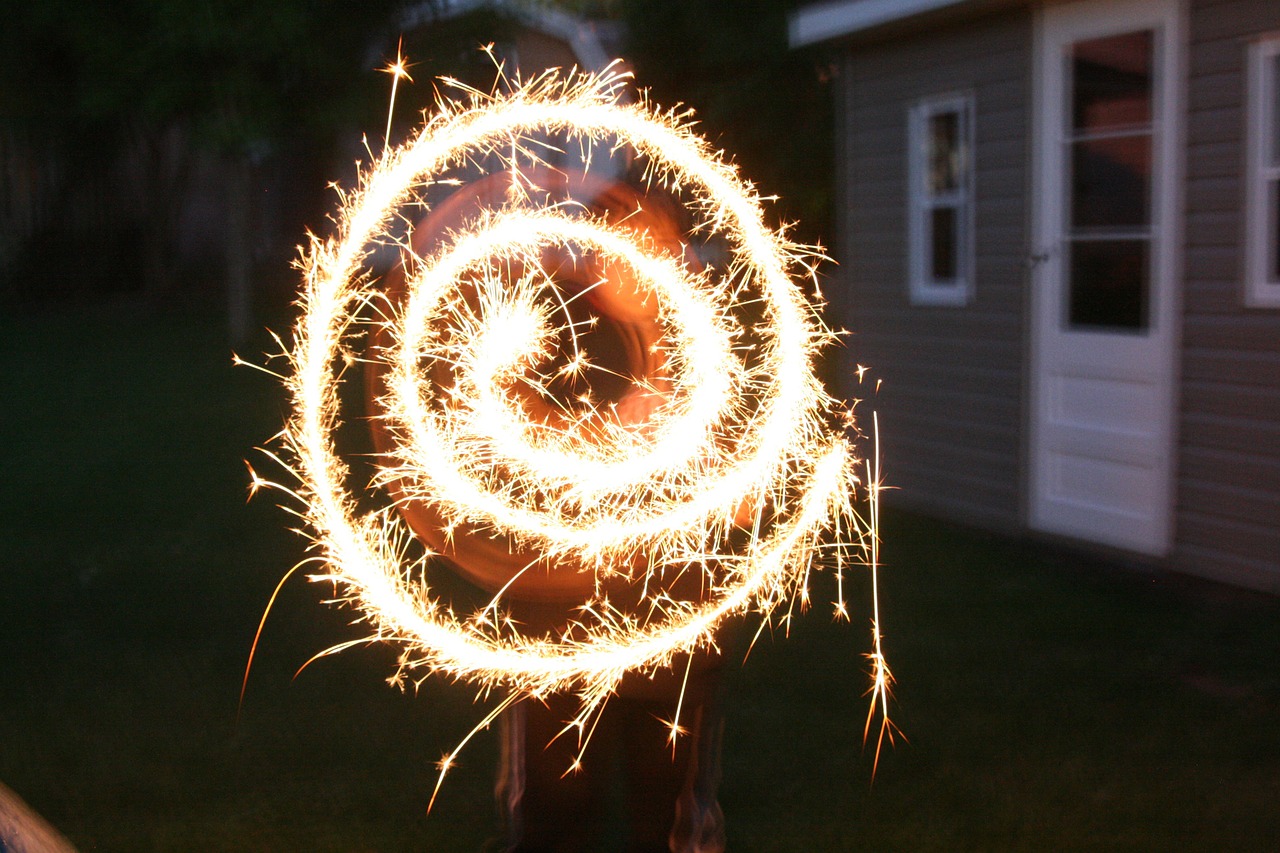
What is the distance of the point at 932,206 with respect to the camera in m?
8.73

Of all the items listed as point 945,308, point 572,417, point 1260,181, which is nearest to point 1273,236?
point 1260,181

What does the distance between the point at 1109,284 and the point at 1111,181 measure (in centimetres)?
53

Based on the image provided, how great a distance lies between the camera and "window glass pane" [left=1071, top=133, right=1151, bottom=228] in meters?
7.05

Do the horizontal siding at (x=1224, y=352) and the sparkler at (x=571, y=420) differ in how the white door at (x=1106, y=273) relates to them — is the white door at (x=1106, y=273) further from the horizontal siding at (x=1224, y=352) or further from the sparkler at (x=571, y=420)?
the sparkler at (x=571, y=420)

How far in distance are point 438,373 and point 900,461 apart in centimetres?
553

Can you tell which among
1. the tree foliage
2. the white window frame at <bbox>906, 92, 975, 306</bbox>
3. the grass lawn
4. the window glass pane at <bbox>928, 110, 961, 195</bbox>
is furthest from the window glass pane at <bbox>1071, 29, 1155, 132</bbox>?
the tree foliage

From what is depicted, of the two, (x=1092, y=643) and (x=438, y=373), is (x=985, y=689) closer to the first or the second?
(x=1092, y=643)

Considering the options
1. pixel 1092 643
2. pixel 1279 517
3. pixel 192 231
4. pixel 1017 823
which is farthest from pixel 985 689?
pixel 192 231

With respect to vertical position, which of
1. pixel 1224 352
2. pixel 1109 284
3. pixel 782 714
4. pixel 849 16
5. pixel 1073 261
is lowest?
pixel 782 714

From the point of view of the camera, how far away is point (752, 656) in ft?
19.7

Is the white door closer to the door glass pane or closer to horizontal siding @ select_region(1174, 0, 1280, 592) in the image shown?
horizontal siding @ select_region(1174, 0, 1280, 592)

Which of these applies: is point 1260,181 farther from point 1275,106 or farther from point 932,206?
point 932,206

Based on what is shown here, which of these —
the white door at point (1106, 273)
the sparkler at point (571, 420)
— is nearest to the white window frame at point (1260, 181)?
the white door at point (1106, 273)

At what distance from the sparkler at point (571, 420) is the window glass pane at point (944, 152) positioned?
4730mm
